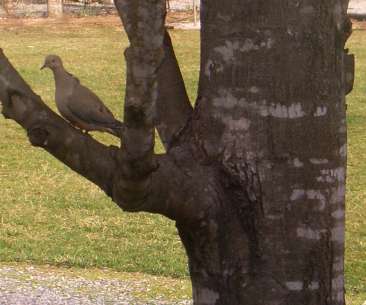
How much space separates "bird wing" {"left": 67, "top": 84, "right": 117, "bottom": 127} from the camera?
15.7 ft

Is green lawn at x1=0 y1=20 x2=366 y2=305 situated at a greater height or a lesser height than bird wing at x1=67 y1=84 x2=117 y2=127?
lesser

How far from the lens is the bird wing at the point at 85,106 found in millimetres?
4777

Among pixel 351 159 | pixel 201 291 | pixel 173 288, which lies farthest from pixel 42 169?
pixel 201 291

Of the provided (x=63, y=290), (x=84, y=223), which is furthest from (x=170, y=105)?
(x=84, y=223)

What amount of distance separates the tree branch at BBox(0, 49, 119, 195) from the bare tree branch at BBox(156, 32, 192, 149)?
1.26ft

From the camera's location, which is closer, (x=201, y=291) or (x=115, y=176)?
(x=115, y=176)

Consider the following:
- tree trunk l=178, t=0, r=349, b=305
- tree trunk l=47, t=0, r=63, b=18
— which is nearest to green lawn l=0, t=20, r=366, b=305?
tree trunk l=178, t=0, r=349, b=305

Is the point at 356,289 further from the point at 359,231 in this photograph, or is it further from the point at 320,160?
the point at 320,160

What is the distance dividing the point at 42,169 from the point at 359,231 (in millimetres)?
3821

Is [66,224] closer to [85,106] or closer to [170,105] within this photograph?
[85,106]

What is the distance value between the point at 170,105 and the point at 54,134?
0.54 m

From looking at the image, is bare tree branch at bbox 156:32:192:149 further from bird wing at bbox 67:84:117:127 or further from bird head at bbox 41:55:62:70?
bird head at bbox 41:55:62:70

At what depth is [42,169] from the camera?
10.4m

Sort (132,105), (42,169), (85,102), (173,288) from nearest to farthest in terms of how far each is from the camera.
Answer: (132,105)
(85,102)
(173,288)
(42,169)
